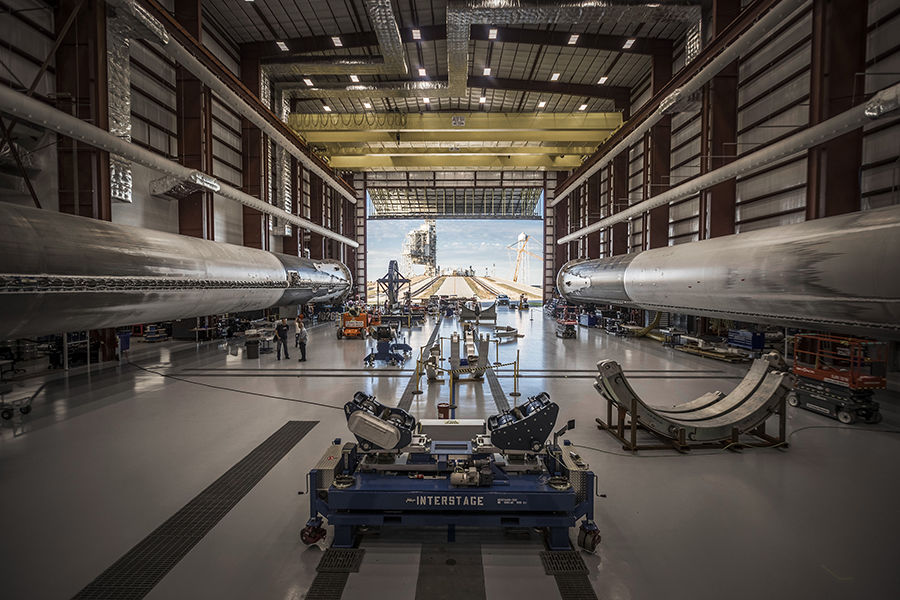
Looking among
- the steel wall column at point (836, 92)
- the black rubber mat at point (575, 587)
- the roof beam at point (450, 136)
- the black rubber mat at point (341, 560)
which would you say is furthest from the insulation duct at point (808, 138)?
the roof beam at point (450, 136)

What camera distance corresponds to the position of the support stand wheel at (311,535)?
346cm

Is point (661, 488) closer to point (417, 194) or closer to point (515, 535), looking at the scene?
point (515, 535)

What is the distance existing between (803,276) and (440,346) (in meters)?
7.81

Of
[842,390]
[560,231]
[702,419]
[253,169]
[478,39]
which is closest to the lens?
[702,419]

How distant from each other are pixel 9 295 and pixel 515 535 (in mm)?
6726

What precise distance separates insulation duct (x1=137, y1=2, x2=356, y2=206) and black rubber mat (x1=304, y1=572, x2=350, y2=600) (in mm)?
13599

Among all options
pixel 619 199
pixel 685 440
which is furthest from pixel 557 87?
pixel 685 440

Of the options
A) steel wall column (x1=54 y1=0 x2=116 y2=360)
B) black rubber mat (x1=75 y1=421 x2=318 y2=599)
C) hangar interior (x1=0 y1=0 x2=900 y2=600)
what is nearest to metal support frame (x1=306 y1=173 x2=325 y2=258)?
hangar interior (x1=0 y1=0 x2=900 y2=600)

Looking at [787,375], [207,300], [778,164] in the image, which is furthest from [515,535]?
[778,164]

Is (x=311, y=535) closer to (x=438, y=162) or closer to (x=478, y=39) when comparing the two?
(x=478, y=39)

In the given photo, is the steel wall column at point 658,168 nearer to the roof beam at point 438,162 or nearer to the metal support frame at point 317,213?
the roof beam at point 438,162

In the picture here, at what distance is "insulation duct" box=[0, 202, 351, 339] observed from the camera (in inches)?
198

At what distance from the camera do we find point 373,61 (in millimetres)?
16844

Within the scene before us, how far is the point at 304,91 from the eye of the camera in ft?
70.0
